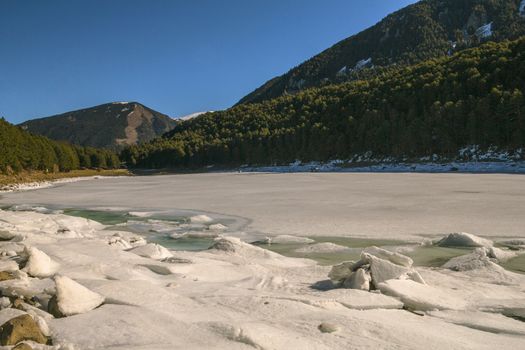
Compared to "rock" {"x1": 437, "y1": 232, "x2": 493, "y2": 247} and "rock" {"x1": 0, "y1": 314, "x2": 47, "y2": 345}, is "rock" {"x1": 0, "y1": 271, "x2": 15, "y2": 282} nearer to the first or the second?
"rock" {"x1": 0, "y1": 314, "x2": 47, "y2": 345}

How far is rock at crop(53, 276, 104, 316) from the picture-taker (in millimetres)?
4703

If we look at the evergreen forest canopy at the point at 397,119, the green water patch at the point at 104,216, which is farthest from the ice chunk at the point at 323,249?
the evergreen forest canopy at the point at 397,119

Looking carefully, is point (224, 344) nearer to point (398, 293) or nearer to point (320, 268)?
point (398, 293)

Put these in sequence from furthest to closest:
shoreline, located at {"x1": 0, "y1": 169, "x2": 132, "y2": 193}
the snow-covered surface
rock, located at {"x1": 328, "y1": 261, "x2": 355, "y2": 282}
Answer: shoreline, located at {"x1": 0, "y1": 169, "x2": 132, "y2": 193} → rock, located at {"x1": 328, "y1": 261, "x2": 355, "y2": 282} → the snow-covered surface

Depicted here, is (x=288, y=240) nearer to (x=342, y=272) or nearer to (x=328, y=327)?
(x=342, y=272)

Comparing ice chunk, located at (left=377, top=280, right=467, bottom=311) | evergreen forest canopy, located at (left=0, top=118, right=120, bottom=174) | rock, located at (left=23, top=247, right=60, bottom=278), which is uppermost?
evergreen forest canopy, located at (left=0, top=118, right=120, bottom=174)

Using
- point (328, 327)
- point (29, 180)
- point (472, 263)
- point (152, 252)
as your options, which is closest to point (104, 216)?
point (152, 252)

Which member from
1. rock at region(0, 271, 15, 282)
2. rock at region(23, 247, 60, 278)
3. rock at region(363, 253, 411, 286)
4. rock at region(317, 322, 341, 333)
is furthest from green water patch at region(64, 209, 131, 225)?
rock at region(317, 322, 341, 333)

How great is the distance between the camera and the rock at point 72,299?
15.4 ft

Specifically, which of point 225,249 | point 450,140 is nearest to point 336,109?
point 450,140

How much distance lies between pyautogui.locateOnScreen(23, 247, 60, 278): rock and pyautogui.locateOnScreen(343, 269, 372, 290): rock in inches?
193

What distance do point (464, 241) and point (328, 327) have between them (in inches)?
274

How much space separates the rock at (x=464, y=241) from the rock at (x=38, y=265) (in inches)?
344

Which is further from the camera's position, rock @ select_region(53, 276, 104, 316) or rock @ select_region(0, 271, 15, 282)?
rock @ select_region(0, 271, 15, 282)
